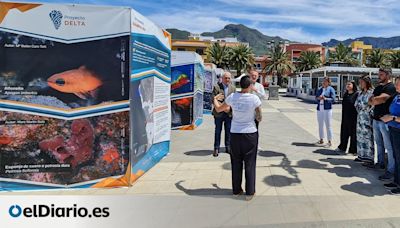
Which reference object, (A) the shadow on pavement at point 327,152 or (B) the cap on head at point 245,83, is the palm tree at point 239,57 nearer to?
(A) the shadow on pavement at point 327,152

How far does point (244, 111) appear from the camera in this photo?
4332 mm

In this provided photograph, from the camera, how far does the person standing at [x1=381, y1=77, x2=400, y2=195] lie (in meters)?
4.63

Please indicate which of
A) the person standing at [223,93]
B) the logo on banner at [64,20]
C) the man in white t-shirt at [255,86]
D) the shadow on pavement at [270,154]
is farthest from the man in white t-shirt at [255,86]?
the logo on banner at [64,20]

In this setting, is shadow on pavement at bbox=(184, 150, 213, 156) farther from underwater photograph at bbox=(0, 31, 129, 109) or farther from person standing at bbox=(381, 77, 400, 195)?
person standing at bbox=(381, 77, 400, 195)

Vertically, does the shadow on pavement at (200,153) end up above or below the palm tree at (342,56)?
below

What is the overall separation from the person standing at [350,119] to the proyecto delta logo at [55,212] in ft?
18.0

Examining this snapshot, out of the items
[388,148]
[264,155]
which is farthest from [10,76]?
[388,148]

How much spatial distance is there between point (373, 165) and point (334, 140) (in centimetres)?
300

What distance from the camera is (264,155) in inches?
280

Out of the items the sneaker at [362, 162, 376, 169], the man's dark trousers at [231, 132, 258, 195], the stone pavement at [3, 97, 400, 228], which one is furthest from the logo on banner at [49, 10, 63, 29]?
the sneaker at [362, 162, 376, 169]

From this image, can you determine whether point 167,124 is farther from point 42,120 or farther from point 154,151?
point 42,120

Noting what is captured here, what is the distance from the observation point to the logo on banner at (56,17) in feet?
14.7

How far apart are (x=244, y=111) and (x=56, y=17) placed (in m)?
2.90

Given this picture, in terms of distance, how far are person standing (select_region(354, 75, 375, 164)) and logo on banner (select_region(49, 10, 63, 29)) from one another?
5.39 m
